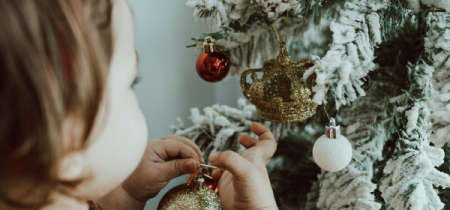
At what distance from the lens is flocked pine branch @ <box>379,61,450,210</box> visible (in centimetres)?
38

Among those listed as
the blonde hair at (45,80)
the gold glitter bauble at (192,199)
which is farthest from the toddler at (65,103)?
the gold glitter bauble at (192,199)

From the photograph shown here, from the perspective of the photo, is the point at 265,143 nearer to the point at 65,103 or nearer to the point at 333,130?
the point at 333,130

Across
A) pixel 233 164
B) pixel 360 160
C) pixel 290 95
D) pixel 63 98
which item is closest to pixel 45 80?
pixel 63 98

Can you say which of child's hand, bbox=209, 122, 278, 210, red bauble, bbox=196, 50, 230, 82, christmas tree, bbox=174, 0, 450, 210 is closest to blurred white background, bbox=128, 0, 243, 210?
christmas tree, bbox=174, 0, 450, 210

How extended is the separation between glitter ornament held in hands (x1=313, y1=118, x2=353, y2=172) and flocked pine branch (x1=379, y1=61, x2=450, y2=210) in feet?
0.20

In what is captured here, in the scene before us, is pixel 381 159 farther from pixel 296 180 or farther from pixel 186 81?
pixel 186 81

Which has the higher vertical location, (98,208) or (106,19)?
(106,19)

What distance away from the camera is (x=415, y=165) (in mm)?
395

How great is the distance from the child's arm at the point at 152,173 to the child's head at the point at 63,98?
252 mm

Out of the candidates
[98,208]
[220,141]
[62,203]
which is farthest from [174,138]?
[62,203]

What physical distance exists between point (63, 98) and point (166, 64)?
2.00 ft

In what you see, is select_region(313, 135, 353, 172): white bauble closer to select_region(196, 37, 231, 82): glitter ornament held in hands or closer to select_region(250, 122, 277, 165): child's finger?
select_region(250, 122, 277, 165): child's finger

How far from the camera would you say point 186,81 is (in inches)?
34.3

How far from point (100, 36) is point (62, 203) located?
0.16 meters
